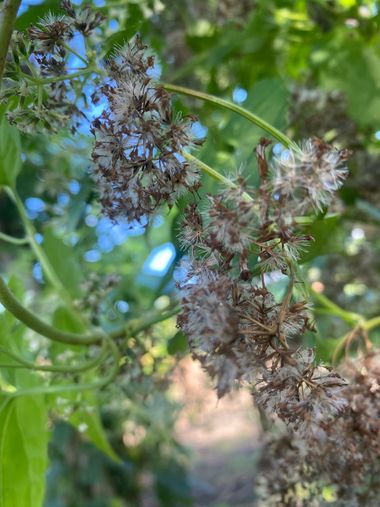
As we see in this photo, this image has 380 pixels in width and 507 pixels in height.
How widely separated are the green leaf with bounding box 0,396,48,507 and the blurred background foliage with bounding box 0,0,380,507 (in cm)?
10

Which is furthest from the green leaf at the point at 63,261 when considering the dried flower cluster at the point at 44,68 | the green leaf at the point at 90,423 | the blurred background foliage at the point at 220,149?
the dried flower cluster at the point at 44,68

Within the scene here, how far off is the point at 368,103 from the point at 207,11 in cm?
67

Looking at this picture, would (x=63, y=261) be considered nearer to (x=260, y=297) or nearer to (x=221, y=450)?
(x=260, y=297)

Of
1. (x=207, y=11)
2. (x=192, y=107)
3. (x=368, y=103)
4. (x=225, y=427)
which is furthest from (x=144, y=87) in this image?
(x=225, y=427)

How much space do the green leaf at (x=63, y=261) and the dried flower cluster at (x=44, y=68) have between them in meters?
0.54

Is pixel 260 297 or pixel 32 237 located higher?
pixel 260 297

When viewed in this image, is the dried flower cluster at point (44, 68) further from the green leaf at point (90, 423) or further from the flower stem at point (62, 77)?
the green leaf at point (90, 423)

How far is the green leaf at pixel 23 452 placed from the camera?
68cm

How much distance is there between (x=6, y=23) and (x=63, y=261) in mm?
648

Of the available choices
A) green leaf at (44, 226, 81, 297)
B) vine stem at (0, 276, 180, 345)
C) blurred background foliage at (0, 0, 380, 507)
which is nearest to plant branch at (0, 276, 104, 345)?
vine stem at (0, 276, 180, 345)

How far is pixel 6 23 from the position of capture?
47cm

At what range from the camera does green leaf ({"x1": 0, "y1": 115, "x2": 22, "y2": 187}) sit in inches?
25.3

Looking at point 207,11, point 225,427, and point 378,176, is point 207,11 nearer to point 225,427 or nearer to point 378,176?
point 378,176

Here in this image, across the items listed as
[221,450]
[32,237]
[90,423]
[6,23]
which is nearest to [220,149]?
[32,237]
